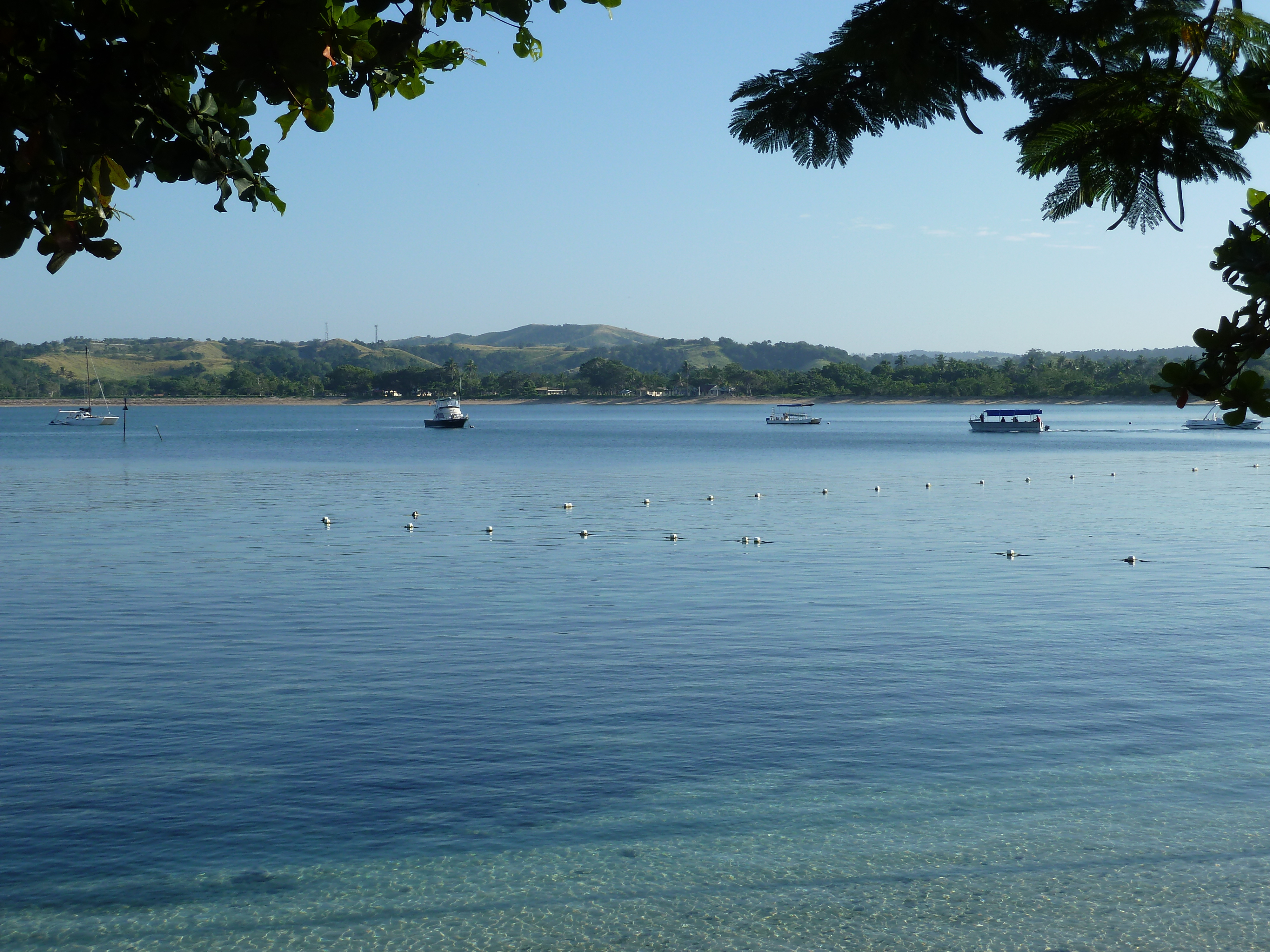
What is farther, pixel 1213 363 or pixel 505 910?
pixel 505 910

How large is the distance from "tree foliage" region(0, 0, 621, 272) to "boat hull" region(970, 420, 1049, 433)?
12341 cm

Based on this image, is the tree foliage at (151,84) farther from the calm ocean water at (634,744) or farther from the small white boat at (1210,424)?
the small white boat at (1210,424)

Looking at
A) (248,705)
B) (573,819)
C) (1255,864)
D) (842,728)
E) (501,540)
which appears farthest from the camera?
(501,540)

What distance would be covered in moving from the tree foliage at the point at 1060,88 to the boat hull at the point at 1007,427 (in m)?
122

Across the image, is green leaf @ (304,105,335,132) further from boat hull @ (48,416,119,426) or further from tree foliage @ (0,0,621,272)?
boat hull @ (48,416,119,426)

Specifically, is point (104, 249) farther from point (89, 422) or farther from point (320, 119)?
point (89, 422)

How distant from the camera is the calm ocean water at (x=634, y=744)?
902 centimetres

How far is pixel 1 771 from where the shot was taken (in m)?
11.9

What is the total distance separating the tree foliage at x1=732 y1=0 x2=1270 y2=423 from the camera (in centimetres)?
588

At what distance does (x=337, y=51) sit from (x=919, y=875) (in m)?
7.61

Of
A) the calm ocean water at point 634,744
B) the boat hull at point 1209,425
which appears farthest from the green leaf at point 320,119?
the boat hull at point 1209,425

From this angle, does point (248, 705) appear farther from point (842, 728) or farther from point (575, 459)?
point (575, 459)

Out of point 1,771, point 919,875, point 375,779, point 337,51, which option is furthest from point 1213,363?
point 1,771

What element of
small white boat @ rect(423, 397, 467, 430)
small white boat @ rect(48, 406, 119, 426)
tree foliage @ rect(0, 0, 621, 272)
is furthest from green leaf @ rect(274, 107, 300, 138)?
small white boat @ rect(48, 406, 119, 426)
